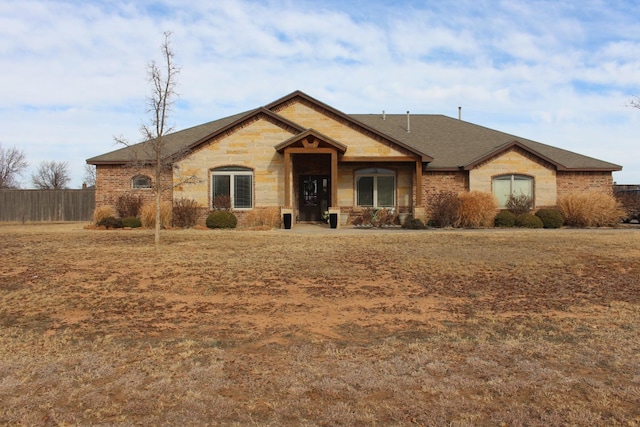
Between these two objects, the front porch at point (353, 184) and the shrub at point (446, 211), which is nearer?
the shrub at point (446, 211)

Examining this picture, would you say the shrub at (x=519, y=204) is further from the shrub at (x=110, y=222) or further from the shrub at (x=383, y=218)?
the shrub at (x=110, y=222)

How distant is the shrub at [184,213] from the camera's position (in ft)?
70.5

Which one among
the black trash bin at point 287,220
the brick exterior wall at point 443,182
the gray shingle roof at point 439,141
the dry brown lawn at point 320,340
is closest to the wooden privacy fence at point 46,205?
the gray shingle roof at point 439,141

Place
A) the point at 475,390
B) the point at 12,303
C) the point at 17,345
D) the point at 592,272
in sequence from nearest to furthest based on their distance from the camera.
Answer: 1. the point at 475,390
2. the point at 17,345
3. the point at 12,303
4. the point at 592,272

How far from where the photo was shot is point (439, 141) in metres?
27.3

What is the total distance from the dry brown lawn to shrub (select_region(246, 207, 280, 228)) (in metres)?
A: 9.71

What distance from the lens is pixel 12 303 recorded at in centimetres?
758

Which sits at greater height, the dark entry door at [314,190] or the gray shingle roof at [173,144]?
the gray shingle roof at [173,144]

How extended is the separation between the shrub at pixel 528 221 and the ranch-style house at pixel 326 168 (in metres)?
2.46

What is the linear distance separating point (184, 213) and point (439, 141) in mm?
14653

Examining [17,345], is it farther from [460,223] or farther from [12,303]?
[460,223]

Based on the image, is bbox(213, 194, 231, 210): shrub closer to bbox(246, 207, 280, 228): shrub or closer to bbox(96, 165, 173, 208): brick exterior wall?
bbox(246, 207, 280, 228): shrub

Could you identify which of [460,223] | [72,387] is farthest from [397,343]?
[460,223]

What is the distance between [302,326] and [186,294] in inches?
107
